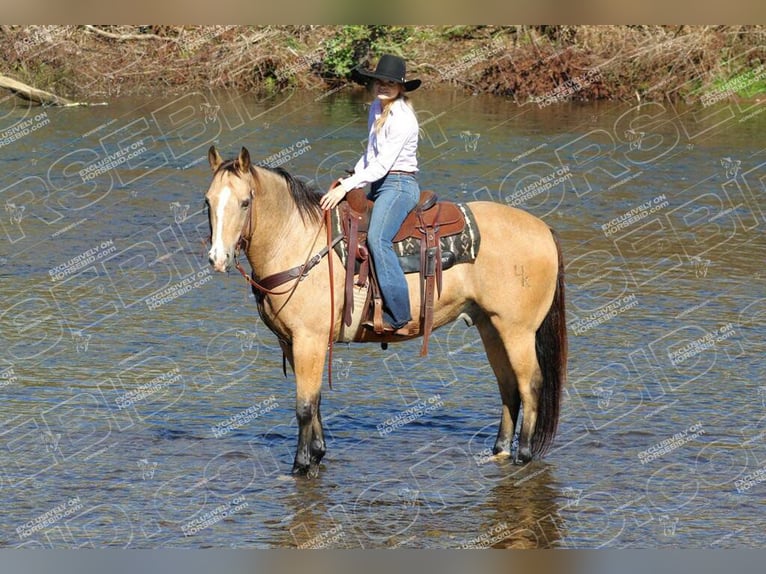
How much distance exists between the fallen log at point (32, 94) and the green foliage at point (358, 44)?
218 inches

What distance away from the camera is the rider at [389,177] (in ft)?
29.0

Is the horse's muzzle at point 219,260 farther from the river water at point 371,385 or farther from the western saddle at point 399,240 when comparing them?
the river water at point 371,385

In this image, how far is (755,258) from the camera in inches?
612

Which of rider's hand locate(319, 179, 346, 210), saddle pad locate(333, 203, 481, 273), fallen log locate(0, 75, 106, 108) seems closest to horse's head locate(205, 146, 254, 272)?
rider's hand locate(319, 179, 346, 210)

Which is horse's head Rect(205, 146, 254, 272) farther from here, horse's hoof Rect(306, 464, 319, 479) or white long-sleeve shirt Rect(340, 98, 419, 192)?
horse's hoof Rect(306, 464, 319, 479)

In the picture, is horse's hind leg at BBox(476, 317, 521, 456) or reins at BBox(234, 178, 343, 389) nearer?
reins at BBox(234, 178, 343, 389)

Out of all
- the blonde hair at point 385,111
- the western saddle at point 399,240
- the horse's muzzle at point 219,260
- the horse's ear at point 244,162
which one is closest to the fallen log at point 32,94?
the western saddle at point 399,240

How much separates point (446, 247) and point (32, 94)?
1720cm

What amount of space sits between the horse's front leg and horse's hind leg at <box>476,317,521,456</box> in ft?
4.46

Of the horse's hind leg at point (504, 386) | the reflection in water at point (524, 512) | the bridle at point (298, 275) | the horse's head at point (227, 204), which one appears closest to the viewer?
the reflection in water at point (524, 512)

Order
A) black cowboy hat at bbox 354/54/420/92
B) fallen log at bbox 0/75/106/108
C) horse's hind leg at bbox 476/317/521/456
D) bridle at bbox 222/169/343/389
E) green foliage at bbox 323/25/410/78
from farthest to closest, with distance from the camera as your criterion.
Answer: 1. green foliage at bbox 323/25/410/78
2. fallen log at bbox 0/75/106/108
3. horse's hind leg at bbox 476/317/521/456
4. bridle at bbox 222/169/343/389
5. black cowboy hat at bbox 354/54/420/92

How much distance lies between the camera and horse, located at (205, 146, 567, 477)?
335 inches

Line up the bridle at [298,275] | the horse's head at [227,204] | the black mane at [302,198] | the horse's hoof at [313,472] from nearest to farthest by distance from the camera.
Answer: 1. the horse's head at [227,204]
2. the bridle at [298,275]
3. the black mane at [302,198]
4. the horse's hoof at [313,472]

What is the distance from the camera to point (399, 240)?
29.8 ft
